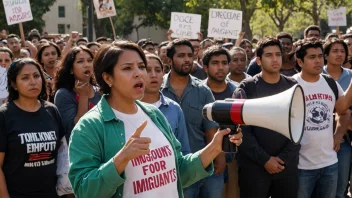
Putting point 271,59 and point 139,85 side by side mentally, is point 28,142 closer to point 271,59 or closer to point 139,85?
point 139,85

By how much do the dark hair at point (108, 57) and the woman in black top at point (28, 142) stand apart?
137 centimetres

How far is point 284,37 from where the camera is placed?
822 centimetres

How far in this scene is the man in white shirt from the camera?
5453 mm

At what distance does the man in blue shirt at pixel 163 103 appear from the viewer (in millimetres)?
4496

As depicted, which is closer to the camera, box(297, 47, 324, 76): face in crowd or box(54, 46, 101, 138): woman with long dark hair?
box(54, 46, 101, 138): woman with long dark hair

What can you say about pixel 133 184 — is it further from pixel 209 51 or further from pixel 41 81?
pixel 209 51

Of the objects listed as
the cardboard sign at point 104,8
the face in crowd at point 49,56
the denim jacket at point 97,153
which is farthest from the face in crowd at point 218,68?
the cardboard sign at point 104,8

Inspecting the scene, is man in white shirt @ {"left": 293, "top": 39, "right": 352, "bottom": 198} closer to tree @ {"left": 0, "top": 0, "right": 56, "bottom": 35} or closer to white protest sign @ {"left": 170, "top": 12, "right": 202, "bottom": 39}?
white protest sign @ {"left": 170, "top": 12, "right": 202, "bottom": 39}

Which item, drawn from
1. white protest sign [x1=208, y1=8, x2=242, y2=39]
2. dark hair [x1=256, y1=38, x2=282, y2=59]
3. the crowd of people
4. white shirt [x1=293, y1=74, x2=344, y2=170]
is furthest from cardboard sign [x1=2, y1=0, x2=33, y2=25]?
white shirt [x1=293, y1=74, x2=344, y2=170]

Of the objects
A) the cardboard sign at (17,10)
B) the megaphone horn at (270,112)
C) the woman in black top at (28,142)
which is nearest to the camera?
the megaphone horn at (270,112)

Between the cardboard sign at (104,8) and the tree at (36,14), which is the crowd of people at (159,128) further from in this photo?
the tree at (36,14)

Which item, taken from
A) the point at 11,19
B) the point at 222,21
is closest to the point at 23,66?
the point at 11,19

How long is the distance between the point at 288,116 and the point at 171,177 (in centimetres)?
68

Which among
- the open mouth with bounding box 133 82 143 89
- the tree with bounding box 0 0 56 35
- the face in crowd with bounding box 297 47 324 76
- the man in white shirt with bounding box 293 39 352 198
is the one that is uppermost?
the open mouth with bounding box 133 82 143 89
